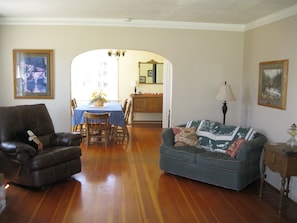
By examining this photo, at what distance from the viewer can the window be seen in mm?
9672

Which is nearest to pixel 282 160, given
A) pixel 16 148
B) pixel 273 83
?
pixel 273 83

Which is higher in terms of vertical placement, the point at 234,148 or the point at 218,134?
the point at 218,134

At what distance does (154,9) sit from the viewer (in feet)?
15.1

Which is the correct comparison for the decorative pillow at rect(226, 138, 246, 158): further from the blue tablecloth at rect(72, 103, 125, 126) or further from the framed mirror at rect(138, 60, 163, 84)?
the framed mirror at rect(138, 60, 163, 84)

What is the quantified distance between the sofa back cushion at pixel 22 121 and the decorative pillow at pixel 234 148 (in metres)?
2.89

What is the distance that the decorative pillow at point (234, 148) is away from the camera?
176 inches

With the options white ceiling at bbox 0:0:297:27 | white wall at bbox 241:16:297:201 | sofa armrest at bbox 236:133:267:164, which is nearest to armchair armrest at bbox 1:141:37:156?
white ceiling at bbox 0:0:297:27

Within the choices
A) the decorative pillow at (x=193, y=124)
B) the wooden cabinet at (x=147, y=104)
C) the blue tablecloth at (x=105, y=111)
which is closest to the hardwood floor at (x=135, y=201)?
the decorative pillow at (x=193, y=124)

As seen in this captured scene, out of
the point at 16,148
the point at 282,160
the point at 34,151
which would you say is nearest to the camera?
the point at 282,160

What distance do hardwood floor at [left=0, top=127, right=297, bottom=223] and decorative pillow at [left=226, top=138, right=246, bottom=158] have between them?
0.54 meters

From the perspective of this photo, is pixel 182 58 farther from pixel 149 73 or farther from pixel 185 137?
pixel 149 73

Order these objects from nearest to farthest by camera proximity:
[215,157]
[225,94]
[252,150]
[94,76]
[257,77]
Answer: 1. [252,150]
2. [215,157]
3. [257,77]
4. [225,94]
5. [94,76]

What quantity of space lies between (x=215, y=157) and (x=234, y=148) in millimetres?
332

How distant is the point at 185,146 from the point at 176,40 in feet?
6.75
